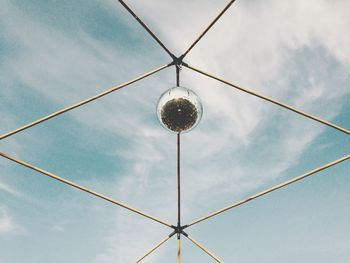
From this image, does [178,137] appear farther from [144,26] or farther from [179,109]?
[144,26]

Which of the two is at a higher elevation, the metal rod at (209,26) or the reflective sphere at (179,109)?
the metal rod at (209,26)

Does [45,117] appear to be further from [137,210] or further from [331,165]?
[331,165]

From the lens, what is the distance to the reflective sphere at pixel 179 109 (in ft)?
20.0

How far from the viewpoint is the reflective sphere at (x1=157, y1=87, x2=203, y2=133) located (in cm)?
609

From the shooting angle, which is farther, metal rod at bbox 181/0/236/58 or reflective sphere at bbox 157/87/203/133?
reflective sphere at bbox 157/87/203/133

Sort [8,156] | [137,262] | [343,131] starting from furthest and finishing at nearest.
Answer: [137,262] → [343,131] → [8,156]

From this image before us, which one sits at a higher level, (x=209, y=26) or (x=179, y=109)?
(x=209, y=26)

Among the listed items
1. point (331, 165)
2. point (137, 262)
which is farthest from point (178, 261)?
point (331, 165)

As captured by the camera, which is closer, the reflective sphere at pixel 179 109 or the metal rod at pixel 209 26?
the metal rod at pixel 209 26

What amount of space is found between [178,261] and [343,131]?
4.19 m

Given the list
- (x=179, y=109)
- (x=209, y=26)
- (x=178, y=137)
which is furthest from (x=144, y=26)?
(x=178, y=137)

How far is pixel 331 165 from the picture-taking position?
611 centimetres

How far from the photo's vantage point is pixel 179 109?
20.1 ft

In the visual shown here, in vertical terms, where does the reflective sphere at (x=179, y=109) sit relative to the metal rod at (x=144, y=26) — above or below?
below
